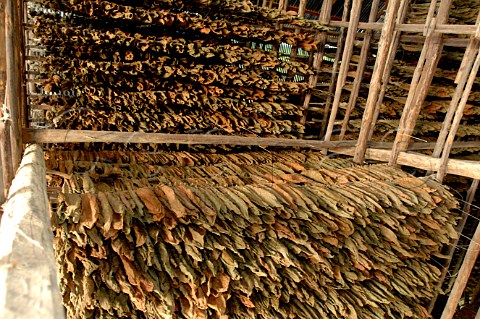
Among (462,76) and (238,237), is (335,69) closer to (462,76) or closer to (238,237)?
(462,76)

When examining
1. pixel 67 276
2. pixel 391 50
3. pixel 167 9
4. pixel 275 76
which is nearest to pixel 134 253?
pixel 67 276

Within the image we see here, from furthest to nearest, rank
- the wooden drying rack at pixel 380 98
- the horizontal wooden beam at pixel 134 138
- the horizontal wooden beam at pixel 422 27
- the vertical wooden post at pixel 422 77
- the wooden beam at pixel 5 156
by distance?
the vertical wooden post at pixel 422 77 < the horizontal wooden beam at pixel 422 27 < the wooden drying rack at pixel 380 98 < the horizontal wooden beam at pixel 134 138 < the wooden beam at pixel 5 156

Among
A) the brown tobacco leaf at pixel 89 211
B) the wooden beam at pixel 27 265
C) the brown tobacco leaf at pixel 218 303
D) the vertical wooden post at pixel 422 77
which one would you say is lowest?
the brown tobacco leaf at pixel 218 303

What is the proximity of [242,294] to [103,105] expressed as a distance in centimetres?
309

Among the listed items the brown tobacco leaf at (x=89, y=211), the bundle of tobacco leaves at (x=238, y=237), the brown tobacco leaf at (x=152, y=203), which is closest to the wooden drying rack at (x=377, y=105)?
the bundle of tobacco leaves at (x=238, y=237)

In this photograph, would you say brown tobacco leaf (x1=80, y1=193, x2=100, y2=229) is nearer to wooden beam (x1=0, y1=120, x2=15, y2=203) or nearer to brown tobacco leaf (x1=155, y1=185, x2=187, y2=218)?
brown tobacco leaf (x1=155, y1=185, x2=187, y2=218)

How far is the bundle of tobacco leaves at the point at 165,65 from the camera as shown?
4.04 metres

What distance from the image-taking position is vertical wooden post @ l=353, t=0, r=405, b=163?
459cm

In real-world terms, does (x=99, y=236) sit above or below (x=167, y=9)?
below

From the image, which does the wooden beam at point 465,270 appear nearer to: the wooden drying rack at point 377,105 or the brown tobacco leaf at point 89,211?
the wooden drying rack at point 377,105

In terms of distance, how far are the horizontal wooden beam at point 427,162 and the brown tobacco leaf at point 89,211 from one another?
4255mm

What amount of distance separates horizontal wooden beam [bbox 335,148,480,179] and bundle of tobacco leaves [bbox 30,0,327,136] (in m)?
1.48

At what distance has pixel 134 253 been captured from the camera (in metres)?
2.55

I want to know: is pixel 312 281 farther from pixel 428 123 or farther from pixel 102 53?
pixel 428 123
